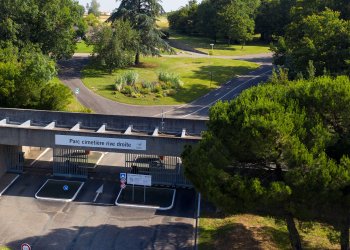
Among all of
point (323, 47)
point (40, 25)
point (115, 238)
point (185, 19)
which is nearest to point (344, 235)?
point (115, 238)

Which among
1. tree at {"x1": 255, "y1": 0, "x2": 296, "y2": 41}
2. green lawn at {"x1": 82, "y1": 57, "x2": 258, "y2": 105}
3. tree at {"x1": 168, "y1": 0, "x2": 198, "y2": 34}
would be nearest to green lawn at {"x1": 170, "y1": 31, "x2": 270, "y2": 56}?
tree at {"x1": 255, "y1": 0, "x2": 296, "y2": 41}

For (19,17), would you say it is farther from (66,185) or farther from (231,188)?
(231,188)

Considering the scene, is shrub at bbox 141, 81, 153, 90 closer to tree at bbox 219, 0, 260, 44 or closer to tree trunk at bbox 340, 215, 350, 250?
tree trunk at bbox 340, 215, 350, 250

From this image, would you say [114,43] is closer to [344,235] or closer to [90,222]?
[90,222]

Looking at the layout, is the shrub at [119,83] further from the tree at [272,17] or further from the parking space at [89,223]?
the tree at [272,17]

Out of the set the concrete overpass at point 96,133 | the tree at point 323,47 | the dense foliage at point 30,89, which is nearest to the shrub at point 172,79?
the tree at point 323,47
